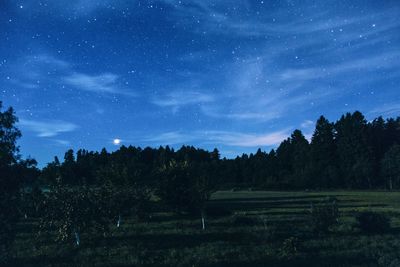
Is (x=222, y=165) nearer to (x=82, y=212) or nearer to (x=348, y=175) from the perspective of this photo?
(x=348, y=175)

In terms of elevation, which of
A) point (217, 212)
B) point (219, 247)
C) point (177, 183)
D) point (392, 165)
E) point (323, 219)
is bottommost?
point (219, 247)

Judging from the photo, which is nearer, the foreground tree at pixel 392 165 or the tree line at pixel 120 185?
the tree line at pixel 120 185

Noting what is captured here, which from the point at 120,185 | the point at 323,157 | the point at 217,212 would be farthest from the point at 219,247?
the point at 323,157

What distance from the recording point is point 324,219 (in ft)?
129

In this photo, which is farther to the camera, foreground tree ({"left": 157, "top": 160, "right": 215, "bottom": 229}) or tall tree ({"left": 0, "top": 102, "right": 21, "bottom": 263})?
foreground tree ({"left": 157, "top": 160, "right": 215, "bottom": 229})

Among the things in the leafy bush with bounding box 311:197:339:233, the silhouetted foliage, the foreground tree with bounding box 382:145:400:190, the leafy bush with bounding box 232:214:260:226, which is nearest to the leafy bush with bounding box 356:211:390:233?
the leafy bush with bounding box 311:197:339:233

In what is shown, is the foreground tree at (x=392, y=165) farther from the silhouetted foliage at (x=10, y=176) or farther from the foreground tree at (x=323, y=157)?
the silhouetted foliage at (x=10, y=176)

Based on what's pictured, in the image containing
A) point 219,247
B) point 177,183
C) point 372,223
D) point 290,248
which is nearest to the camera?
point 290,248

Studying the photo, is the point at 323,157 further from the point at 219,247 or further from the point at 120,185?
the point at 219,247

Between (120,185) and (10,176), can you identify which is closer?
(10,176)

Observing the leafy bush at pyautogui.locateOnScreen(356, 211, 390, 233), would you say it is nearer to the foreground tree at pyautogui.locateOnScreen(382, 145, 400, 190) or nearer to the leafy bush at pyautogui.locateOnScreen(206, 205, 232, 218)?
the leafy bush at pyautogui.locateOnScreen(206, 205, 232, 218)

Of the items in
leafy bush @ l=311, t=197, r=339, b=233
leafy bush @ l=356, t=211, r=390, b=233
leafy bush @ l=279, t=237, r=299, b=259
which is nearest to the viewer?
leafy bush @ l=279, t=237, r=299, b=259

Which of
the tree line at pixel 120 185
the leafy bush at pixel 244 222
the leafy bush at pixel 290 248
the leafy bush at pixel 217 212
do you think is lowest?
the leafy bush at pixel 290 248

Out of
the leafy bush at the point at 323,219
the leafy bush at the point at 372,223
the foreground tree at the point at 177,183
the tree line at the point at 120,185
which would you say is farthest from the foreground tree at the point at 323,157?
the leafy bush at the point at 323,219
